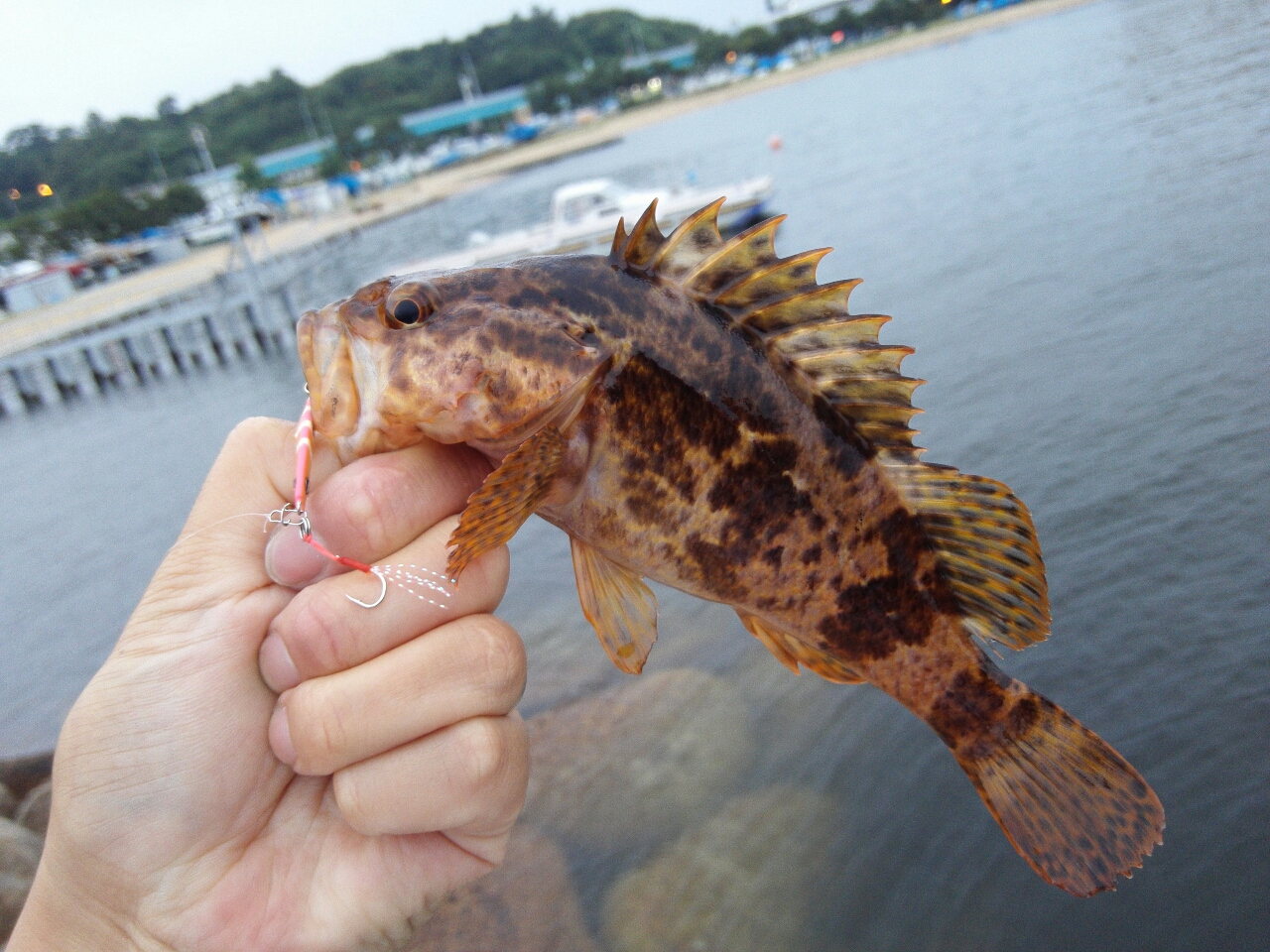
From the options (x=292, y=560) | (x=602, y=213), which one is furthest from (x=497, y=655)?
(x=602, y=213)

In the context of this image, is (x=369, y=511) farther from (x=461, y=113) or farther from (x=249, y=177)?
(x=461, y=113)

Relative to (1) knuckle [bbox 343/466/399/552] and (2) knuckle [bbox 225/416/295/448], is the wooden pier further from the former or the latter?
(1) knuckle [bbox 343/466/399/552]

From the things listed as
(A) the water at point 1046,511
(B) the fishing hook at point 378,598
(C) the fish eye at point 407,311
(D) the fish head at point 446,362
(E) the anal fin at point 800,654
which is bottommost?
(A) the water at point 1046,511

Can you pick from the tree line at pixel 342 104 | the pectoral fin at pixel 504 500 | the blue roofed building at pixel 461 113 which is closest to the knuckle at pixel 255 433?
the pectoral fin at pixel 504 500

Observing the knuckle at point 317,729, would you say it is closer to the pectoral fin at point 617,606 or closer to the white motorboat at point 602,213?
the pectoral fin at point 617,606

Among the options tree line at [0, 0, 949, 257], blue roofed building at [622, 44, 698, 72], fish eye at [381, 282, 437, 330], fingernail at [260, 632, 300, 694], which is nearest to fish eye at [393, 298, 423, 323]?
fish eye at [381, 282, 437, 330]
